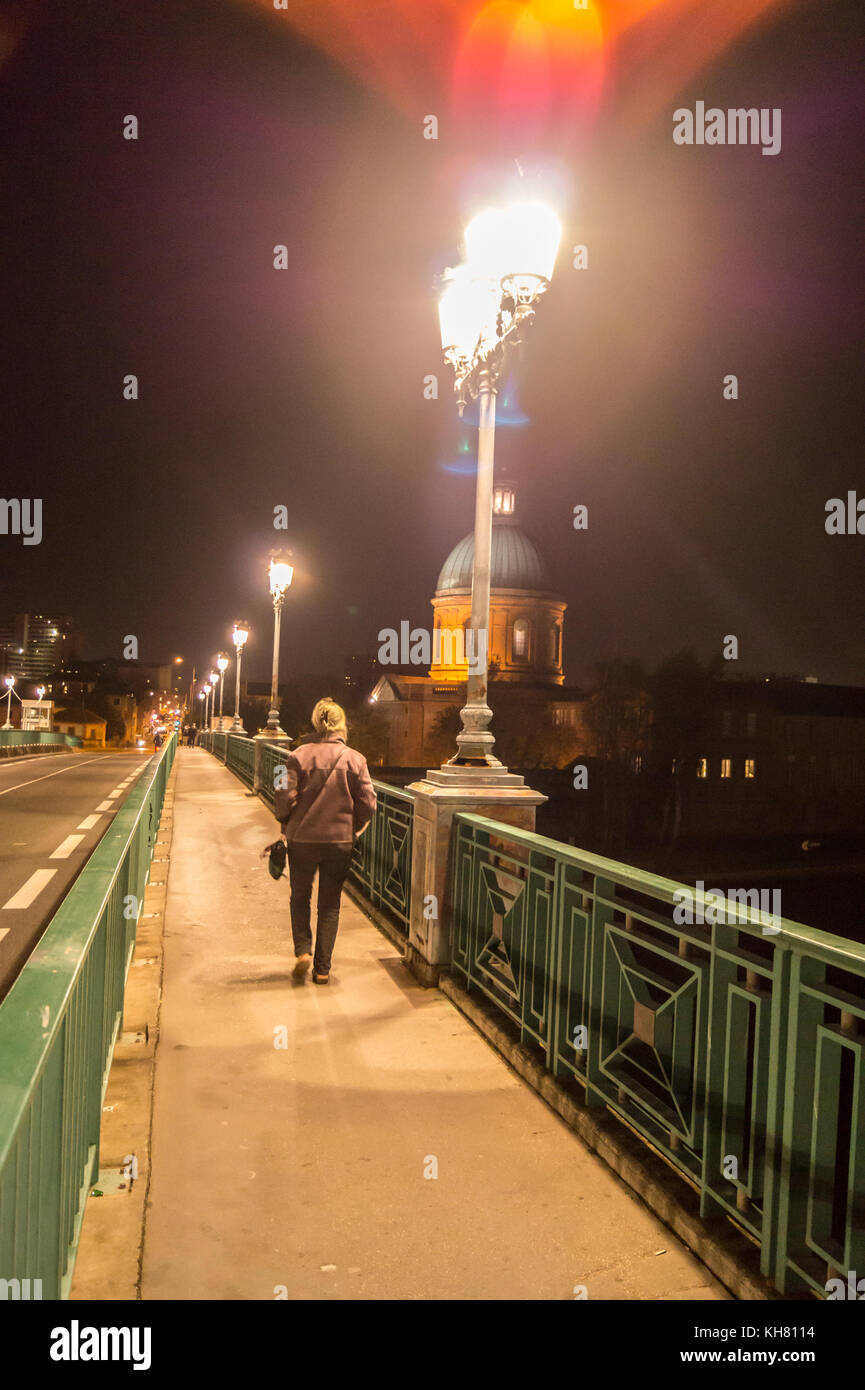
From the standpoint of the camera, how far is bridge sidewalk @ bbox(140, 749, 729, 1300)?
11.3ft

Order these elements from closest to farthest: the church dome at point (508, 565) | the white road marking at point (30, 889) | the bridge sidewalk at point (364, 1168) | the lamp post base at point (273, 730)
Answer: the bridge sidewalk at point (364, 1168) → the white road marking at point (30, 889) → the lamp post base at point (273, 730) → the church dome at point (508, 565)

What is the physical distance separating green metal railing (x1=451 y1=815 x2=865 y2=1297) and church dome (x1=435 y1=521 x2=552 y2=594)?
94.6 meters

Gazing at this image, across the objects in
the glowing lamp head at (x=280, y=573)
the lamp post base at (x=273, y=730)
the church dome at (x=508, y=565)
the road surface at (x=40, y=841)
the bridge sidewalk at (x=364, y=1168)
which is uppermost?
the church dome at (x=508, y=565)

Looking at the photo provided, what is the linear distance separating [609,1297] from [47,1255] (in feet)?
5.94

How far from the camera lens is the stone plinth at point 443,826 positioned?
7.31 meters

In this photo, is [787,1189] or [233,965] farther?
[233,965]

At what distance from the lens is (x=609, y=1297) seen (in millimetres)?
3314

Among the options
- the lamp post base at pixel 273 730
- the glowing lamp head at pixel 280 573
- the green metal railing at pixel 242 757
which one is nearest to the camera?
the glowing lamp head at pixel 280 573

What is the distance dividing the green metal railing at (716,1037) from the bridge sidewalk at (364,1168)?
0.33 m

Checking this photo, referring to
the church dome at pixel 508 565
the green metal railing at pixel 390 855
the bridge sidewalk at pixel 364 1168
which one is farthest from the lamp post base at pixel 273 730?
the church dome at pixel 508 565

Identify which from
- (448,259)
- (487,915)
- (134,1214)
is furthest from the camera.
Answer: (448,259)

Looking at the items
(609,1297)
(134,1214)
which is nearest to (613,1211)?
(609,1297)

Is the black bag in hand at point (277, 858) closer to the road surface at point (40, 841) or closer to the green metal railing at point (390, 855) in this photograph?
the green metal railing at point (390, 855)
